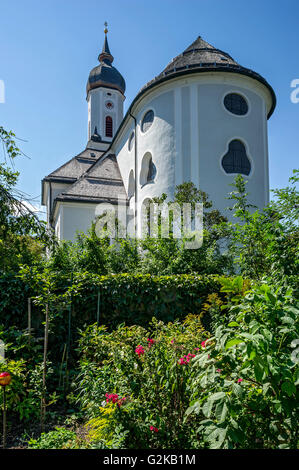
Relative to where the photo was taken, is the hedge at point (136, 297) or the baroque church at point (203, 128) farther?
the baroque church at point (203, 128)

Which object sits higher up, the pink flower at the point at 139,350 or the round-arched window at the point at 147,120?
the round-arched window at the point at 147,120

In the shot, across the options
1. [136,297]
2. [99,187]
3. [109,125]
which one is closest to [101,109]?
[109,125]

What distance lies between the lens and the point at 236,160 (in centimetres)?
1702

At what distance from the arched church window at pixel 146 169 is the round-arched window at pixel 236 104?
4.59 m

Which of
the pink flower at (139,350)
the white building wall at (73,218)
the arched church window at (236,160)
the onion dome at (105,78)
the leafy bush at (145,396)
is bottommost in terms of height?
the leafy bush at (145,396)

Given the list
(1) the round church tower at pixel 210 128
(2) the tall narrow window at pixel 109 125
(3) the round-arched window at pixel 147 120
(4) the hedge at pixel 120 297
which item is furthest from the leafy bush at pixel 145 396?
(2) the tall narrow window at pixel 109 125

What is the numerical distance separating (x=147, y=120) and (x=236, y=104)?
4659 millimetres

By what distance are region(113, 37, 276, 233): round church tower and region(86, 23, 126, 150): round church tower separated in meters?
21.5

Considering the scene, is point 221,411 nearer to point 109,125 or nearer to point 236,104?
point 236,104

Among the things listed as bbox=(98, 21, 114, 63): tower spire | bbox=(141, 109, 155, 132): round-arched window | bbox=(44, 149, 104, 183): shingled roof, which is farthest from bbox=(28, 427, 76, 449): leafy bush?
bbox=(98, 21, 114, 63): tower spire

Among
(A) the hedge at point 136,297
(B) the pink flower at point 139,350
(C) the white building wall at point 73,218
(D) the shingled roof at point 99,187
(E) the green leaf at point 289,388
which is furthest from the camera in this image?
(D) the shingled roof at point 99,187

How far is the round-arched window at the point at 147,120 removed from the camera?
739 inches

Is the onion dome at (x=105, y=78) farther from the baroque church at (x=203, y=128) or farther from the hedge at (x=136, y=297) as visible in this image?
the hedge at (x=136, y=297)

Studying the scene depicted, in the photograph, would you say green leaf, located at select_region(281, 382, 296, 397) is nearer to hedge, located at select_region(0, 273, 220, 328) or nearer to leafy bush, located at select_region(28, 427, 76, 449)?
leafy bush, located at select_region(28, 427, 76, 449)
